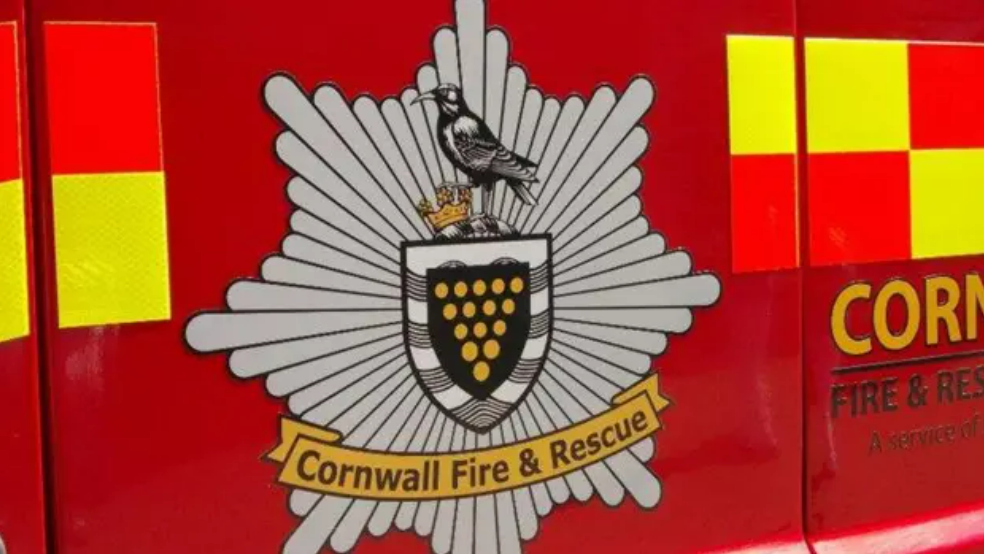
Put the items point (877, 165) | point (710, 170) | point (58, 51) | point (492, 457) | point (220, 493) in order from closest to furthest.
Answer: point (58, 51)
point (220, 493)
point (492, 457)
point (710, 170)
point (877, 165)

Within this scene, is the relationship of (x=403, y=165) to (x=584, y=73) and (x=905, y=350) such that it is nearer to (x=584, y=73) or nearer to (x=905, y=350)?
(x=584, y=73)

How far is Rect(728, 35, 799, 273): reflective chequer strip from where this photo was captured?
1.85 m

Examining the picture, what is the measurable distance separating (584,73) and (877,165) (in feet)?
1.65

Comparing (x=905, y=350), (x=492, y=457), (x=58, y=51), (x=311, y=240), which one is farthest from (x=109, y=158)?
(x=905, y=350)

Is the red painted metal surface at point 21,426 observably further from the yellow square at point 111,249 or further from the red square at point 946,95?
the red square at point 946,95

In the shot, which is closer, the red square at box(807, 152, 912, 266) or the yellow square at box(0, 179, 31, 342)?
the yellow square at box(0, 179, 31, 342)

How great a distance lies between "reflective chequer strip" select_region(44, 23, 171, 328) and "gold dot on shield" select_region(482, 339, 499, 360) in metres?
0.39

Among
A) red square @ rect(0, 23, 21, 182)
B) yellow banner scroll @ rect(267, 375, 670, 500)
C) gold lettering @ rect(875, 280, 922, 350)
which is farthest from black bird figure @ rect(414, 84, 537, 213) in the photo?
gold lettering @ rect(875, 280, 922, 350)

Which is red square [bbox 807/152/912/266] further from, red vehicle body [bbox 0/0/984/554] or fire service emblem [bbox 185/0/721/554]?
fire service emblem [bbox 185/0/721/554]

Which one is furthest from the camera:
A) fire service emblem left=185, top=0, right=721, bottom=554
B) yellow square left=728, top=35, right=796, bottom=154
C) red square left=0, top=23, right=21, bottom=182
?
yellow square left=728, top=35, right=796, bottom=154

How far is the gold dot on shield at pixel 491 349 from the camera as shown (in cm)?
168

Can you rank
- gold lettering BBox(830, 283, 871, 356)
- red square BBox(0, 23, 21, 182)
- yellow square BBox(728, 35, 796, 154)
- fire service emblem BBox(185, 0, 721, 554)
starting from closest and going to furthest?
red square BBox(0, 23, 21, 182)
fire service emblem BBox(185, 0, 721, 554)
yellow square BBox(728, 35, 796, 154)
gold lettering BBox(830, 283, 871, 356)

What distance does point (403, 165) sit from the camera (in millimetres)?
1625

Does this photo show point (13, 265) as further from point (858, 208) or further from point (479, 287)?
point (858, 208)
